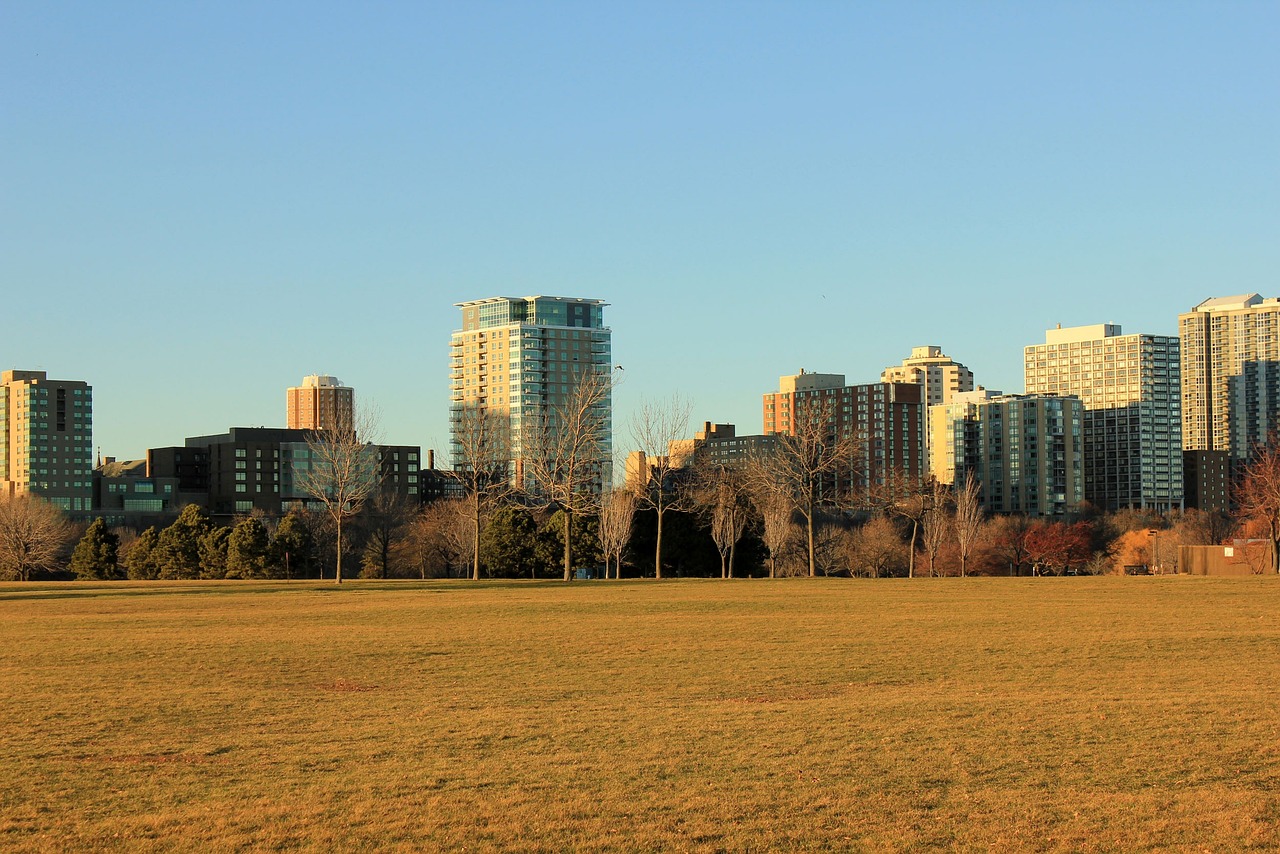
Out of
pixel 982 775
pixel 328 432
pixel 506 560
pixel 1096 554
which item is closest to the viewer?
pixel 982 775

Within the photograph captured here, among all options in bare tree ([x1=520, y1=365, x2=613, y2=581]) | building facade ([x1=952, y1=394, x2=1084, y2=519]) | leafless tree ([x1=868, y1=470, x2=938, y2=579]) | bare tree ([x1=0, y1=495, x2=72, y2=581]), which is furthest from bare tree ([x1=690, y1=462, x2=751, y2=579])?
building facade ([x1=952, y1=394, x2=1084, y2=519])

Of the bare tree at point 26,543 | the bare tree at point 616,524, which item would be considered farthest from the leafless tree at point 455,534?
the bare tree at point 26,543

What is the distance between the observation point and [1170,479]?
195375 millimetres

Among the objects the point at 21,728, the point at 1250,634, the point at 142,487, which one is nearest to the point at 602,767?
the point at 21,728

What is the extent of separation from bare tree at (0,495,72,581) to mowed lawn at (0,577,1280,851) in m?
61.1

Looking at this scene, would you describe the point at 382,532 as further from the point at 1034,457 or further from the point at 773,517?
the point at 1034,457

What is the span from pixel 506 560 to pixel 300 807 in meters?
64.8

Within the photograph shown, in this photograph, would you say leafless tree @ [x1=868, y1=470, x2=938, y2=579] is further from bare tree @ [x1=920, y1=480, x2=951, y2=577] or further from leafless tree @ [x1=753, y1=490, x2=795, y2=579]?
leafless tree @ [x1=753, y1=490, x2=795, y2=579]

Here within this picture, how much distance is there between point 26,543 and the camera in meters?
88.6

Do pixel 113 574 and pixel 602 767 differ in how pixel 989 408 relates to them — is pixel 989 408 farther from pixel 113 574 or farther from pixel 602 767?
pixel 602 767

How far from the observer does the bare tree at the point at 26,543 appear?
86.1 m

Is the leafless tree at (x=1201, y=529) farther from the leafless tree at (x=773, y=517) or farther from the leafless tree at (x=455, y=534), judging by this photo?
the leafless tree at (x=455, y=534)

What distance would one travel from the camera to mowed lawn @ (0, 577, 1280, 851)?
1036cm

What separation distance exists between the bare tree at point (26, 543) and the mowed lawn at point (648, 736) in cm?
6110
